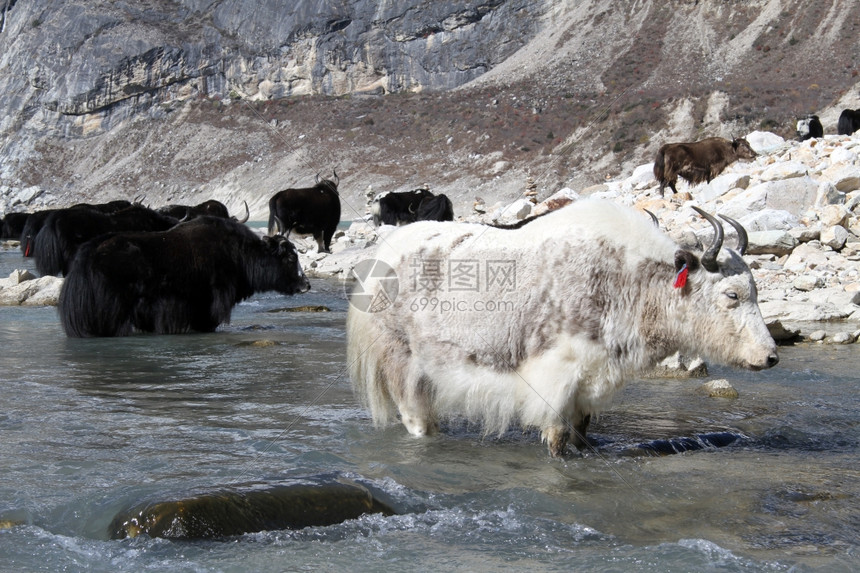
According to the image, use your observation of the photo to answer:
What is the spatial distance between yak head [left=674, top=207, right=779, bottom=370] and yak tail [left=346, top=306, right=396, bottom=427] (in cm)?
143

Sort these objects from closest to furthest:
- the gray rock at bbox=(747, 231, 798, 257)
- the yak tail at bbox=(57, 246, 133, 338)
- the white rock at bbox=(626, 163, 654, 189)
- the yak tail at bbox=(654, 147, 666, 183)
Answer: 1. the yak tail at bbox=(57, 246, 133, 338)
2. the gray rock at bbox=(747, 231, 798, 257)
3. the yak tail at bbox=(654, 147, 666, 183)
4. the white rock at bbox=(626, 163, 654, 189)

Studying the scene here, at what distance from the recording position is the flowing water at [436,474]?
2934mm

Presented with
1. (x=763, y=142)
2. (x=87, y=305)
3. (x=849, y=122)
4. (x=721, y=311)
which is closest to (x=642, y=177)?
(x=763, y=142)

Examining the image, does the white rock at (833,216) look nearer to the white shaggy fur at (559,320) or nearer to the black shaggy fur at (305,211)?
the white shaggy fur at (559,320)

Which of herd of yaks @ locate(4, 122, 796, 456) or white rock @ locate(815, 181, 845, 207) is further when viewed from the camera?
white rock @ locate(815, 181, 845, 207)

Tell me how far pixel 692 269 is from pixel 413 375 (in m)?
1.35

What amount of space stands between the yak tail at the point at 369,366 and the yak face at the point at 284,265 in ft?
15.2

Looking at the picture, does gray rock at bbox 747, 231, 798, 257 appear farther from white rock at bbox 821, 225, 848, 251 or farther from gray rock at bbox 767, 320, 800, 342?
gray rock at bbox 767, 320, 800, 342

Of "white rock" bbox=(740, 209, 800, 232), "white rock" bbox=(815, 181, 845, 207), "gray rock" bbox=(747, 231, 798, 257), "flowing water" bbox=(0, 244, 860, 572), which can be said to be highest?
"white rock" bbox=(815, 181, 845, 207)

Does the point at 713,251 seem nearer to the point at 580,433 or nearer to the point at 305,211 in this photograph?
the point at 580,433

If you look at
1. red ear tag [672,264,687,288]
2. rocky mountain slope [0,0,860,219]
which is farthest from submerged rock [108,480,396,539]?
rocky mountain slope [0,0,860,219]

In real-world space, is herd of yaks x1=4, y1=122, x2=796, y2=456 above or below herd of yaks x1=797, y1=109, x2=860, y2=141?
below

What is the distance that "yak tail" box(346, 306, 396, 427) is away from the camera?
14.4ft

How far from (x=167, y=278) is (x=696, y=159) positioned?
1242cm
